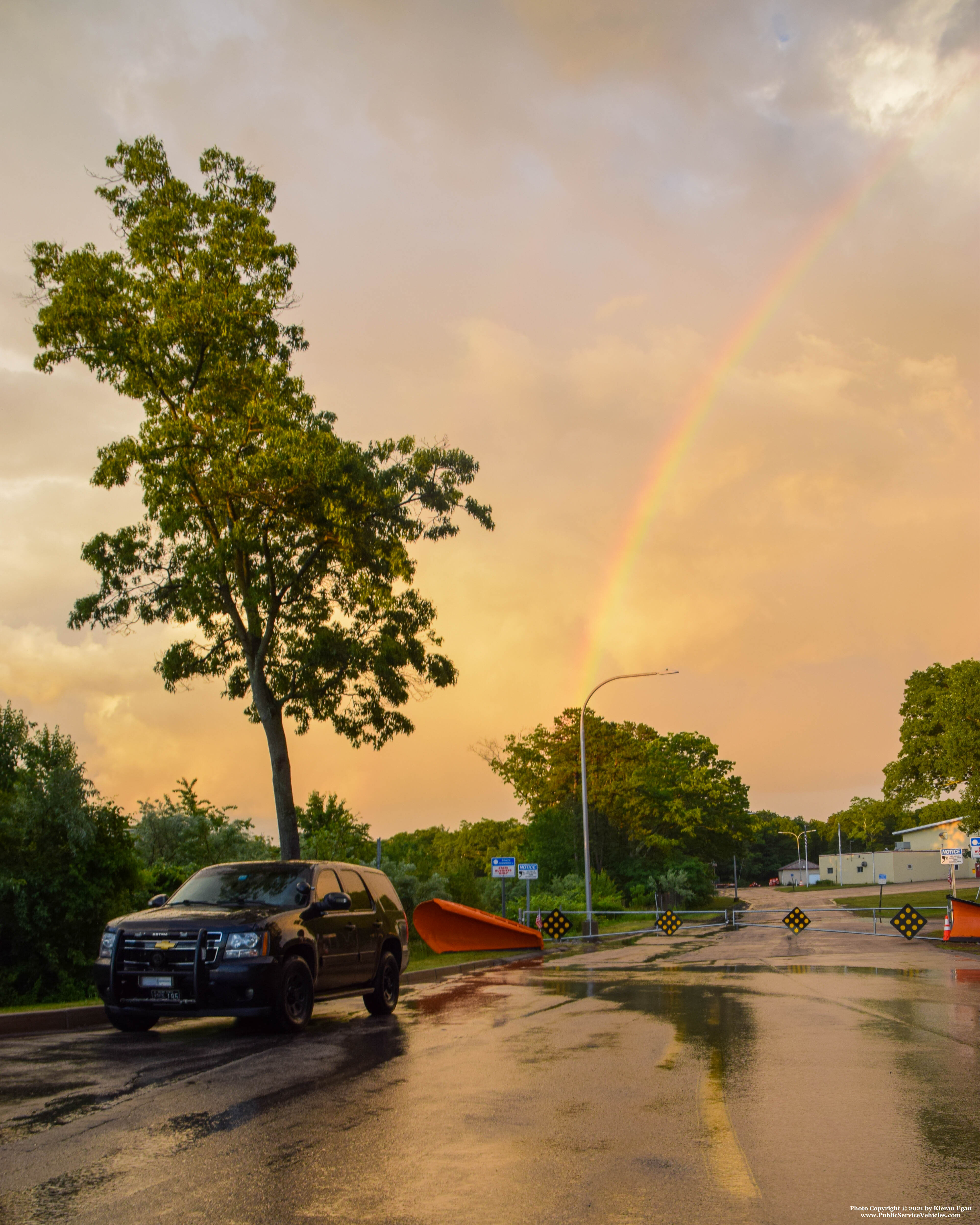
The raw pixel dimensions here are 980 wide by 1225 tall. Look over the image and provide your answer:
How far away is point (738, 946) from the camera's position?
3092 centimetres

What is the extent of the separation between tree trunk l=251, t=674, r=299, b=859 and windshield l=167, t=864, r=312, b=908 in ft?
40.4

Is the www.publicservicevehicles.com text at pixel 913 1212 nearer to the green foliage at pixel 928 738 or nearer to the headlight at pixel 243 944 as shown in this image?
the headlight at pixel 243 944

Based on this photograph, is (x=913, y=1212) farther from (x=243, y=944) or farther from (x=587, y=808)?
(x=587, y=808)

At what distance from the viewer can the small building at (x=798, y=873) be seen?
163387mm

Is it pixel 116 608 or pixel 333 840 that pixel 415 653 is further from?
pixel 333 840

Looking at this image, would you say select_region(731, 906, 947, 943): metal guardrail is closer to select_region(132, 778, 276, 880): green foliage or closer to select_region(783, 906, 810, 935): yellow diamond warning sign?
select_region(783, 906, 810, 935): yellow diamond warning sign

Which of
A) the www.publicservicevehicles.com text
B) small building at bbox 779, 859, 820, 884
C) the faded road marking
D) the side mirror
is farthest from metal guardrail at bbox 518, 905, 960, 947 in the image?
small building at bbox 779, 859, 820, 884

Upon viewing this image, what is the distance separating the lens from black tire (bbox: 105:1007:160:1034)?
1124cm

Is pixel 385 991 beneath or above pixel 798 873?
above

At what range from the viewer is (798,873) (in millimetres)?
170500

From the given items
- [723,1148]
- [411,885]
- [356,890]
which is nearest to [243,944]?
[356,890]

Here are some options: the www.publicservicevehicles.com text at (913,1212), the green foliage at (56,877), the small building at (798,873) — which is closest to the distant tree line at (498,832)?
the green foliage at (56,877)

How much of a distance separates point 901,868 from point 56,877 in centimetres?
10370

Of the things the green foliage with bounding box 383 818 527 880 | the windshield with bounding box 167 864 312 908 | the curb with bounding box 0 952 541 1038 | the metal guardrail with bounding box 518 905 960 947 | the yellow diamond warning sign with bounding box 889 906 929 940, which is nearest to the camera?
the curb with bounding box 0 952 541 1038
